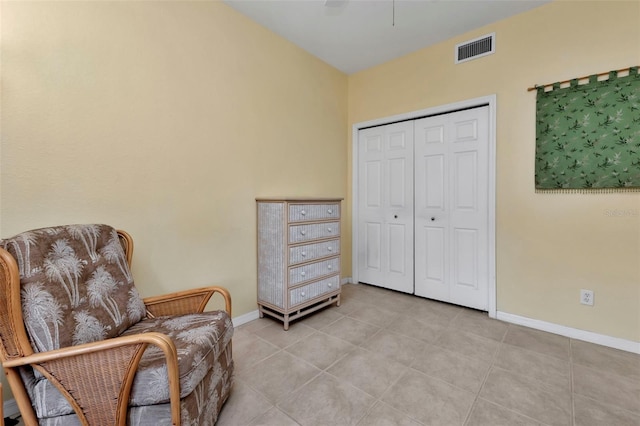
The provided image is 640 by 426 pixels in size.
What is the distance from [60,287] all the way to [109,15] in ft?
5.44

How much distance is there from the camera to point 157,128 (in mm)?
1924

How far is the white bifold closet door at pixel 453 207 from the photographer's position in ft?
8.72

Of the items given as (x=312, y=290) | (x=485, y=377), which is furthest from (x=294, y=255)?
(x=485, y=377)

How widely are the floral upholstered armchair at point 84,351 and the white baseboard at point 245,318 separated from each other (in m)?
1.06

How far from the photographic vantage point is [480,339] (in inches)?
86.0

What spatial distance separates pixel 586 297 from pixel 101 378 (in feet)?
10.3

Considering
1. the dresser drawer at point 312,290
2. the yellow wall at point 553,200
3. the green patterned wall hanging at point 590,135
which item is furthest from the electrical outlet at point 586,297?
the dresser drawer at point 312,290

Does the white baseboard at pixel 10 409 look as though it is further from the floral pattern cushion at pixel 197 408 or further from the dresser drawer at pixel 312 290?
the dresser drawer at pixel 312 290

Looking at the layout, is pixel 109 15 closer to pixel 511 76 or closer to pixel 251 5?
pixel 251 5

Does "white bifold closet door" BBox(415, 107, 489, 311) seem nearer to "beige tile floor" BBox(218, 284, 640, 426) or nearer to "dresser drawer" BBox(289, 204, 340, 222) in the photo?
"beige tile floor" BBox(218, 284, 640, 426)

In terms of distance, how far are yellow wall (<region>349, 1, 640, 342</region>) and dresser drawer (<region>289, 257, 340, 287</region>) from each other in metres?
1.56

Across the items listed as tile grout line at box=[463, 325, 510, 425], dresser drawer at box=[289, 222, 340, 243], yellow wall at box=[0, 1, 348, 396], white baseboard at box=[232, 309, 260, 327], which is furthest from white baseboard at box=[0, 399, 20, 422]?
tile grout line at box=[463, 325, 510, 425]

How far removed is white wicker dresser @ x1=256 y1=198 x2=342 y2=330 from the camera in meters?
2.33

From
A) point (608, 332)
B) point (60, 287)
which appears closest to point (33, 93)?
point (60, 287)
